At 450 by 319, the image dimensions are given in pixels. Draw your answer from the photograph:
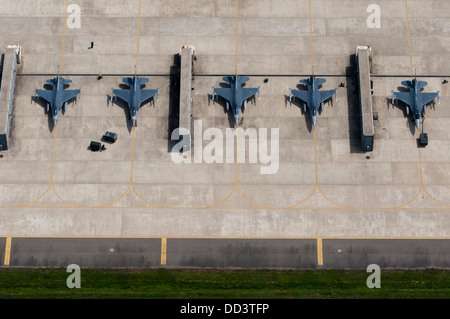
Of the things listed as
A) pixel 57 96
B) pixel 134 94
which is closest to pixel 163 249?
pixel 134 94

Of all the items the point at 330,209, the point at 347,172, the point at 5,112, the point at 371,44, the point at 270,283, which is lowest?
the point at 270,283

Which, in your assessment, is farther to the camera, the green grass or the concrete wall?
the concrete wall

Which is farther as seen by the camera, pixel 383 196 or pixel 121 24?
pixel 121 24

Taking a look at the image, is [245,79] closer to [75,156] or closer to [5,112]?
[75,156]

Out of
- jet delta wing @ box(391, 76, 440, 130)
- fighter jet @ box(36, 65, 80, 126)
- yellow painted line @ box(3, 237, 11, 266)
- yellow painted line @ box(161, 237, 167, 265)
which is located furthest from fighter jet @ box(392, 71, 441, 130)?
yellow painted line @ box(3, 237, 11, 266)

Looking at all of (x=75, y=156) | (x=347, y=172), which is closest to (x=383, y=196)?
(x=347, y=172)

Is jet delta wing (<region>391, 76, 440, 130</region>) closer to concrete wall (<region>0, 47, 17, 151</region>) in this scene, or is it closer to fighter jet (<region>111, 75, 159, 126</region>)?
fighter jet (<region>111, 75, 159, 126</region>)

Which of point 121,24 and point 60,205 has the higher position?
point 121,24
